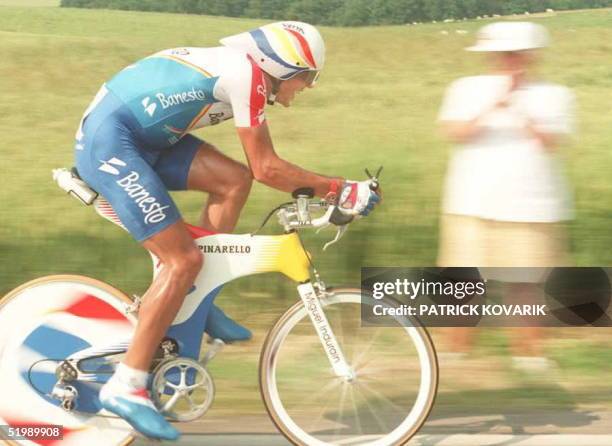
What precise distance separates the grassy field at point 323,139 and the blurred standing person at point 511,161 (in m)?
0.59

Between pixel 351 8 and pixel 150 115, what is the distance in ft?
21.5

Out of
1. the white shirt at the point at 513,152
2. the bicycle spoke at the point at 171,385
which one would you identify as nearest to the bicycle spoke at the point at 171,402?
the bicycle spoke at the point at 171,385

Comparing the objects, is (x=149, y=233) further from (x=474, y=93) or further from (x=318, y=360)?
(x=474, y=93)

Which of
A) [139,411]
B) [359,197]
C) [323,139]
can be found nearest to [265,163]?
[359,197]

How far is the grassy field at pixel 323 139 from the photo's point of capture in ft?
22.7

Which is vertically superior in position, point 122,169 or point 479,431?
point 122,169

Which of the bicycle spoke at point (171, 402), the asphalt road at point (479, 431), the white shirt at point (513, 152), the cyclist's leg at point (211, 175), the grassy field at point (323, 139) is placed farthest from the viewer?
the grassy field at point (323, 139)

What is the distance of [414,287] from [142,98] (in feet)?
9.00

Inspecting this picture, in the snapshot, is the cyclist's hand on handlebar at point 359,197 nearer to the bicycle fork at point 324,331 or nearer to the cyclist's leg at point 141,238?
the bicycle fork at point 324,331

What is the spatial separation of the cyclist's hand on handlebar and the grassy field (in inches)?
54.4

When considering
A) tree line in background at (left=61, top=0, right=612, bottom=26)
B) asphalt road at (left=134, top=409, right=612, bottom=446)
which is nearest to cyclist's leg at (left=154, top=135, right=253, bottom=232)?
asphalt road at (left=134, top=409, right=612, bottom=446)

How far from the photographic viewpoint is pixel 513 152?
5.79 meters

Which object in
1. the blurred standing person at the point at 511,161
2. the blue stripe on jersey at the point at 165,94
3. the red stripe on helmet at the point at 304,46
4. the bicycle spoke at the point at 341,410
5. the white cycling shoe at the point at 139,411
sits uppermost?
the blurred standing person at the point at 511,161

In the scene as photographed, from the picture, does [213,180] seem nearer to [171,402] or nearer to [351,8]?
[171,402]
